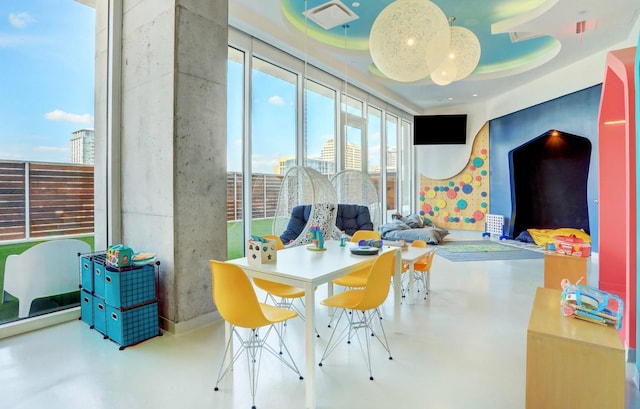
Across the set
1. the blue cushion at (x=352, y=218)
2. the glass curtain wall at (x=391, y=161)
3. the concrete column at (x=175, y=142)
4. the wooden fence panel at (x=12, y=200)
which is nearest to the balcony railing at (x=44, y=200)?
the wooden fence panel at (x=12, y=200)

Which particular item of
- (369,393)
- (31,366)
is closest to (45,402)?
(31,366)

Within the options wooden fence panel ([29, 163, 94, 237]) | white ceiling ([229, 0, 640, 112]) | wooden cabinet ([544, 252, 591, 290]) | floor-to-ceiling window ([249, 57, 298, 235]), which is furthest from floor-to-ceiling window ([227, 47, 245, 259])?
wooden cabinet ([544, 252, 591, 290])

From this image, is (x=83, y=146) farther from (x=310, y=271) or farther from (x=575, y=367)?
(x=575, y=367)

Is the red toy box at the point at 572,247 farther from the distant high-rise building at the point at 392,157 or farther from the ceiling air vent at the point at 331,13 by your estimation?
the distant high-rise building at the point at 392,157

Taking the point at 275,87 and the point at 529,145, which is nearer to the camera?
the point at 275,87

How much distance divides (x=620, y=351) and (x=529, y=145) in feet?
25.9

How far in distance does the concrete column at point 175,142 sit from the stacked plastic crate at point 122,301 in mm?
139

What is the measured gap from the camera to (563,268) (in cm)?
330

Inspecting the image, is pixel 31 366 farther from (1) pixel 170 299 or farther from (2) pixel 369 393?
(2) pixel 369 393

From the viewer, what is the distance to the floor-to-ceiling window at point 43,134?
9.42 feet

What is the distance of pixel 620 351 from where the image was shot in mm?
1543

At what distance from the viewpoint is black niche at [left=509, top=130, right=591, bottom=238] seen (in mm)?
7573

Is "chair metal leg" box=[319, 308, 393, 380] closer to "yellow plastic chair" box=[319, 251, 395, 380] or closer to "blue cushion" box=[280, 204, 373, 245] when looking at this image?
"yellow plastic chair" box=[319, 251, 395, 380]

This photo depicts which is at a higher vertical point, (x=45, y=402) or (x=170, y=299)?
(x=170, y=299)
